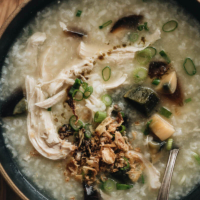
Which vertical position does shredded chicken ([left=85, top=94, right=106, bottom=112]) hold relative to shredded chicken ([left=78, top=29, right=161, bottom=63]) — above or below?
below

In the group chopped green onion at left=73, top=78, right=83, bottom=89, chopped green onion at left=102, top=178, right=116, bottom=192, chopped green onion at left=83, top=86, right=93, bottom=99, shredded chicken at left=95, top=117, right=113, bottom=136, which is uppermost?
chopped green onion at left=73, top=78, right=83, bottom=89

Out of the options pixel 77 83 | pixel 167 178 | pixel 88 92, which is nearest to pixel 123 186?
pixel 167 178

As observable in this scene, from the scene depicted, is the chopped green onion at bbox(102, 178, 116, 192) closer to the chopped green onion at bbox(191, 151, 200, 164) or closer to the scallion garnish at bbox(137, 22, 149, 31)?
the chopped green onion at bbox(191, 151, 200, 164)

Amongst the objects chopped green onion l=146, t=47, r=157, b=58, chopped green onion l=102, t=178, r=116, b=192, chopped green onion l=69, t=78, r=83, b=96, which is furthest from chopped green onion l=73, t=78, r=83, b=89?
chopped green onion l=102, t=178, r=116, b=192

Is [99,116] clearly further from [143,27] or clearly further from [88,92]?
[143,27]

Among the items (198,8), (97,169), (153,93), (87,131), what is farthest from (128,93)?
(198,8)

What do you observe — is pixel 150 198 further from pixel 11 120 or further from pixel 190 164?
pixel 11 120
